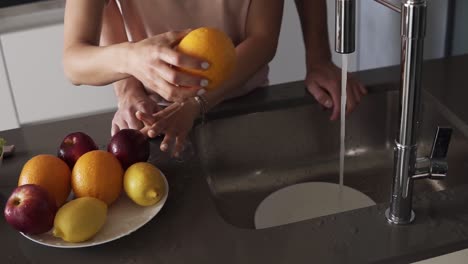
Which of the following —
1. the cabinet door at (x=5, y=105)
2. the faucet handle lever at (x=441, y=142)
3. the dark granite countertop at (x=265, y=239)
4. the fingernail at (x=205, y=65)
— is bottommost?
the cabinet door at (x=5, y=105)

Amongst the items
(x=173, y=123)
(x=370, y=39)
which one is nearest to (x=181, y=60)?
(x=173, y=123)

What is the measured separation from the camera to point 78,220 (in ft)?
2.65

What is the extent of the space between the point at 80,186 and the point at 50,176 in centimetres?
4

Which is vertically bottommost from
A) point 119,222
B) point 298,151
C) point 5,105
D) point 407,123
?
point 5,105

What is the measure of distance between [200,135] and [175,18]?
0.25m

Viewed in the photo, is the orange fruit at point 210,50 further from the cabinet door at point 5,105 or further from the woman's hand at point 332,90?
the cabinet door at point 5,105

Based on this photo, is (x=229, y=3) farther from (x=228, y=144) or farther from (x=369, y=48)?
(x=369, y=48)

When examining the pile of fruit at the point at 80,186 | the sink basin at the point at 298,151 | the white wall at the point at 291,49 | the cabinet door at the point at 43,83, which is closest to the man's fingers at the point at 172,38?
the pile of fruit at the point at 80,186

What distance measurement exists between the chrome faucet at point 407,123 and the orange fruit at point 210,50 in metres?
0.14

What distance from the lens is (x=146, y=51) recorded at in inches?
33.0

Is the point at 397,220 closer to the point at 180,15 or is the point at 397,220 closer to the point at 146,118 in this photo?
the point at 146,118

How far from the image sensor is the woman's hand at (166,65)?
0.81 m

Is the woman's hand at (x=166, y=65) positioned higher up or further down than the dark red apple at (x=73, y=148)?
higher up

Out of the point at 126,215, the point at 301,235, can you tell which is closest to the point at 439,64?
the point at 301,235
